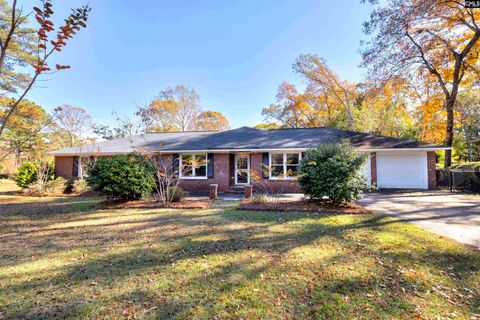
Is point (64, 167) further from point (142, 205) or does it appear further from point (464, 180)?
point (464, 180)

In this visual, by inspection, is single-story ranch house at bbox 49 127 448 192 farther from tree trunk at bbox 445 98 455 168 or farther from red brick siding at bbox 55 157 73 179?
tree trunk at bbox 445 98 455 168

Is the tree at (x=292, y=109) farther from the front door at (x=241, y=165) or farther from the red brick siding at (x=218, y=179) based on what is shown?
the red brick siding at (x=218, y=179)

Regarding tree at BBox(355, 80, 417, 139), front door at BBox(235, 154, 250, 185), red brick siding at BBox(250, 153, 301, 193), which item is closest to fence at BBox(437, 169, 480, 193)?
red brick siding at BBox(250, 153, 301, 193)

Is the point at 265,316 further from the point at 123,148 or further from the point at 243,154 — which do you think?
the point at 123,148

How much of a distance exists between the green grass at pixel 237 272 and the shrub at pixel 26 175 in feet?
35.3

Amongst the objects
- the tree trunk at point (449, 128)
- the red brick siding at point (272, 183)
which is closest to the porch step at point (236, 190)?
the red brick siding at point (272, 183)

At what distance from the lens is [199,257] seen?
398cm

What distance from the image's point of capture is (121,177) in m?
8.84

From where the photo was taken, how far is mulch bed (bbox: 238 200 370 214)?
743 cm

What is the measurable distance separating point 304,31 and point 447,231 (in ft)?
51.1

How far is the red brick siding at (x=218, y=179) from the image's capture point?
1343cm

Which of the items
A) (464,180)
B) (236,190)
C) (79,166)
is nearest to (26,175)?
(79,166)

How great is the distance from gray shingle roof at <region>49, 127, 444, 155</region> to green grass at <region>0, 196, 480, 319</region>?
26.4 feet

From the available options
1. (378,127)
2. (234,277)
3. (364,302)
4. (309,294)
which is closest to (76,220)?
(234,277)
